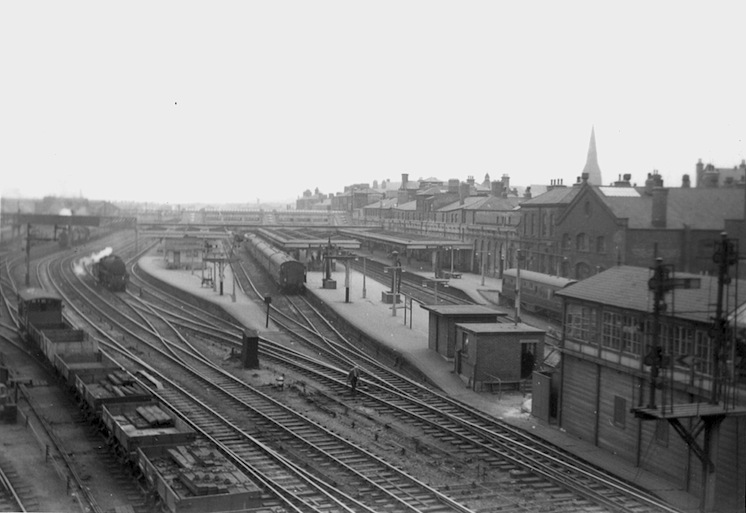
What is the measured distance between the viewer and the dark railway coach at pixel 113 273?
113 ft

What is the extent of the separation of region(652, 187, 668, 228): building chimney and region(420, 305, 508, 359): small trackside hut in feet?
23.5

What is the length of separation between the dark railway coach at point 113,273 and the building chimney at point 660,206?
→ 25221mm

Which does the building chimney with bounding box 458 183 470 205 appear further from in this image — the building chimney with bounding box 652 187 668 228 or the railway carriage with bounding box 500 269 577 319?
the building chimney with bounding box 652 187 668 228

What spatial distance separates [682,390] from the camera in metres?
12.7

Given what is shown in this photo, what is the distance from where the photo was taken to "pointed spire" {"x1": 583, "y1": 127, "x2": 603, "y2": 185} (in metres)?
16.5

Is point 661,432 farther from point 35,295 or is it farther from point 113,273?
point 113,273

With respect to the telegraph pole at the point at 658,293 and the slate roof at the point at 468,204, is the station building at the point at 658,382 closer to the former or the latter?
the telegraph pole at the point at 658,293

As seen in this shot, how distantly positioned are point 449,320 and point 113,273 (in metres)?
18.7

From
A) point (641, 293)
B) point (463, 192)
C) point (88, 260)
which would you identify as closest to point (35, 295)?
point (463, 192)

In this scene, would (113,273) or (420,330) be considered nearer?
(420,330)

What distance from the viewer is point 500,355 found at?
19.2 metres

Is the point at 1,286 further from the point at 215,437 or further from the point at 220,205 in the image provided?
the point at 215,437

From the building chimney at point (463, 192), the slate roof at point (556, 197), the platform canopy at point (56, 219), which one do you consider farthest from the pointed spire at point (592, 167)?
the platform canopy at point (56, 219)

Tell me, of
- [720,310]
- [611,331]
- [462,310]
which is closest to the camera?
[720,310]
